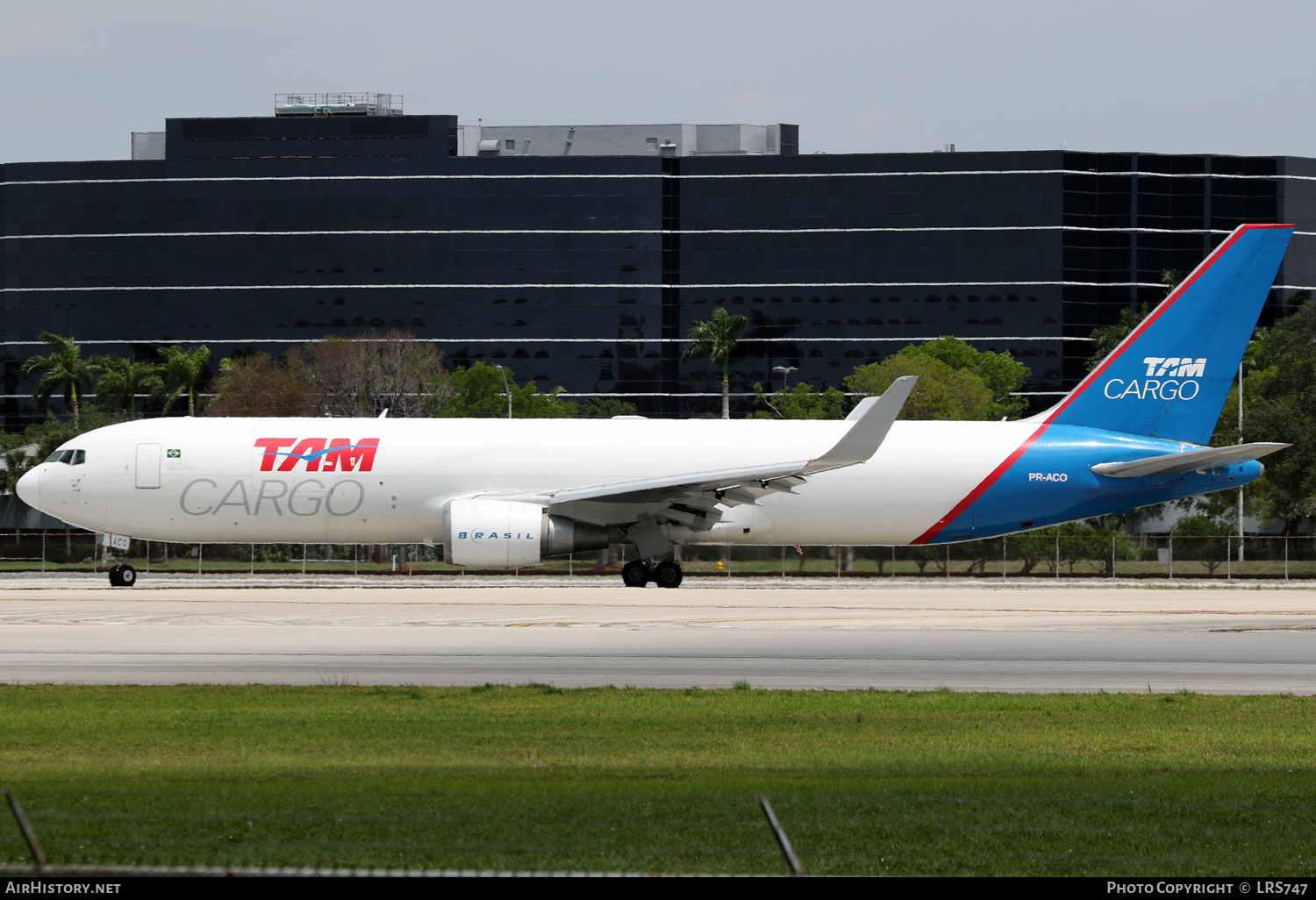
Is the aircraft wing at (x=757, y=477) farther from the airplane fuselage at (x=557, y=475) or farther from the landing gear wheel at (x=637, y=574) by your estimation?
the landing gear wheel at (x=637, y=574)

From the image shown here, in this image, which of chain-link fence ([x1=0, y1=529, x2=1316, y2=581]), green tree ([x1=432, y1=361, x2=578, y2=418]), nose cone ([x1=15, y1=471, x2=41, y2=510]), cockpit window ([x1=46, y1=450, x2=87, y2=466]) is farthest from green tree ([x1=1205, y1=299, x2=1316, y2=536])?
nose cone ([x1=15, y1=471, x2=41, y2=510])

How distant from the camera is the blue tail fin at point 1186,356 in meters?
39.0

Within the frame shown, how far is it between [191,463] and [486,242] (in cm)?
9098

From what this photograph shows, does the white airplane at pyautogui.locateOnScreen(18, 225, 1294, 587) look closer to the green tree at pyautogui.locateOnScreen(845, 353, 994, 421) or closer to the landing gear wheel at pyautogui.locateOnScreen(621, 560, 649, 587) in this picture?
the landing gear wheel at pyautogui.locateOnScreen(621, 560, 649, 587)

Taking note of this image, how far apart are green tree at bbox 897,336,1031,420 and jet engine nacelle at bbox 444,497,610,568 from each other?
73.4 metres

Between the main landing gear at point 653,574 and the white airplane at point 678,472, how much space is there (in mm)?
51

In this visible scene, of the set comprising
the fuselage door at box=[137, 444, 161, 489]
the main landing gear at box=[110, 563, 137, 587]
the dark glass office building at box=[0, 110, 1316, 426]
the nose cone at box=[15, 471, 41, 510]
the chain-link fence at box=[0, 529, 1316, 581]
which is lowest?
the chain-link fence at box=[0, 529, 1316, 581]

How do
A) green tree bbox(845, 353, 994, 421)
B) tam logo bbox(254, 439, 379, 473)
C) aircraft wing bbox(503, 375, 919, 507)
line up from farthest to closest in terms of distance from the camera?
green tree bbox(845, 353, 994, 421), tam logo bbox(254, 439, 379, 473), aircraft wing bbox(503, 375, 919, 507)

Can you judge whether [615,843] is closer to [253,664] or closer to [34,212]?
[253,664]

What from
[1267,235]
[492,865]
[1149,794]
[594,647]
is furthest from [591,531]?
[492,865]

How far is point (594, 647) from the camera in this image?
21.4 metres

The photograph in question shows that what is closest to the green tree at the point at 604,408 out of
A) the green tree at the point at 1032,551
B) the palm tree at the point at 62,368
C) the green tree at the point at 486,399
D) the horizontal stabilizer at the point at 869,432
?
the green tree at the point at 486,399

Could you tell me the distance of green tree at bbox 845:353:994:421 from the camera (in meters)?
89.5

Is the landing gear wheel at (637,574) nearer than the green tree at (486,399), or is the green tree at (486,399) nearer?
the landing gear wheel at (637,574)
